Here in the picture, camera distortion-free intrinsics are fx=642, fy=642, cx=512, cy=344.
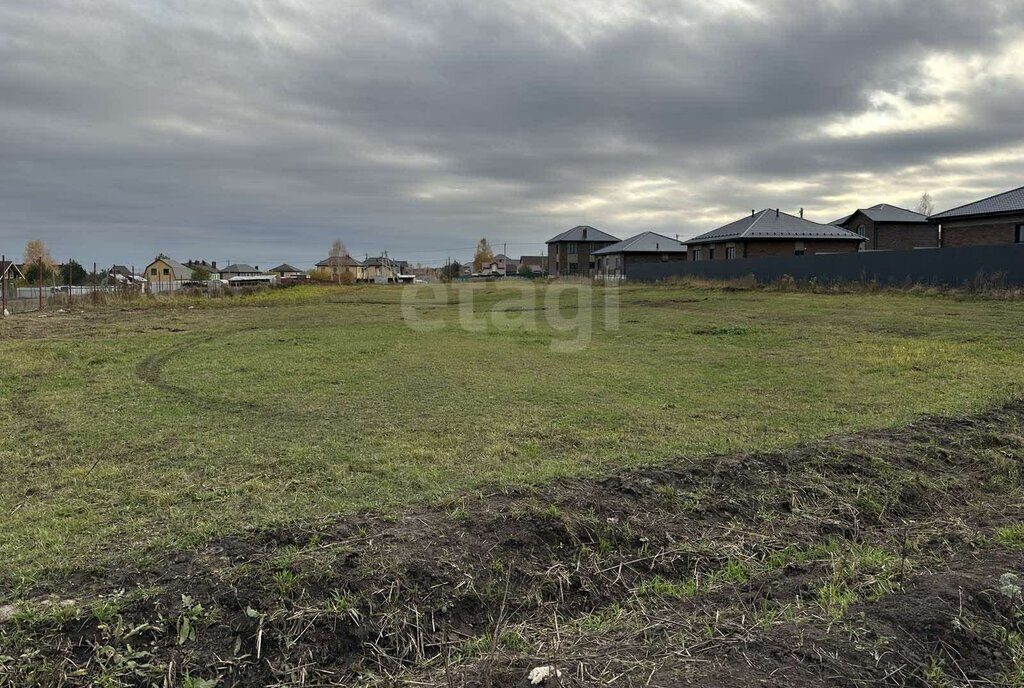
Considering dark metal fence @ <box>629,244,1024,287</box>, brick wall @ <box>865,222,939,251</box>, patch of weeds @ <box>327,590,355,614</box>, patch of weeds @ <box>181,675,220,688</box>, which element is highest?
brick wall @ <box>865,222,939,251</box>

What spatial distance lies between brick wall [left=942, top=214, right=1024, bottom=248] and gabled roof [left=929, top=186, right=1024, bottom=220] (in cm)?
36

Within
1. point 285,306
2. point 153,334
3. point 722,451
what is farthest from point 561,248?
point 722,451

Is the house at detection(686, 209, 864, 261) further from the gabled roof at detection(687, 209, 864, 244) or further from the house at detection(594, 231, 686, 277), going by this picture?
the house at detection(594, 231, 686, 277)

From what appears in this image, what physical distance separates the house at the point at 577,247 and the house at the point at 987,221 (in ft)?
144

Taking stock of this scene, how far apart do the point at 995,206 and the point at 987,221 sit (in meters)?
0.71

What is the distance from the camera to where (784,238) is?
133 feet

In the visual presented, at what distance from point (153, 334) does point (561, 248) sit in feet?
212

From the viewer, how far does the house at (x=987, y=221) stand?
91.1 ft

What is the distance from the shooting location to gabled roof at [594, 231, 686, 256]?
2275 inches

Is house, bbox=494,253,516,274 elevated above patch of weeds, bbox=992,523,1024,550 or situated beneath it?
elevated above

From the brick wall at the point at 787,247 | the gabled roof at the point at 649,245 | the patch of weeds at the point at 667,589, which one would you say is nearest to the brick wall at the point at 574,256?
the gabled roof at the point at 649,245

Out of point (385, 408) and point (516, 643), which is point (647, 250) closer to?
point (385, 408)

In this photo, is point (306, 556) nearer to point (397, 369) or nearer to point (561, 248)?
point (397, 369)

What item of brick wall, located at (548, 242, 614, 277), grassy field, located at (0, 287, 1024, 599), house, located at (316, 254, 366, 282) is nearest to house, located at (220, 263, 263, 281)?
house, located at (316, 254, 366, 282)
